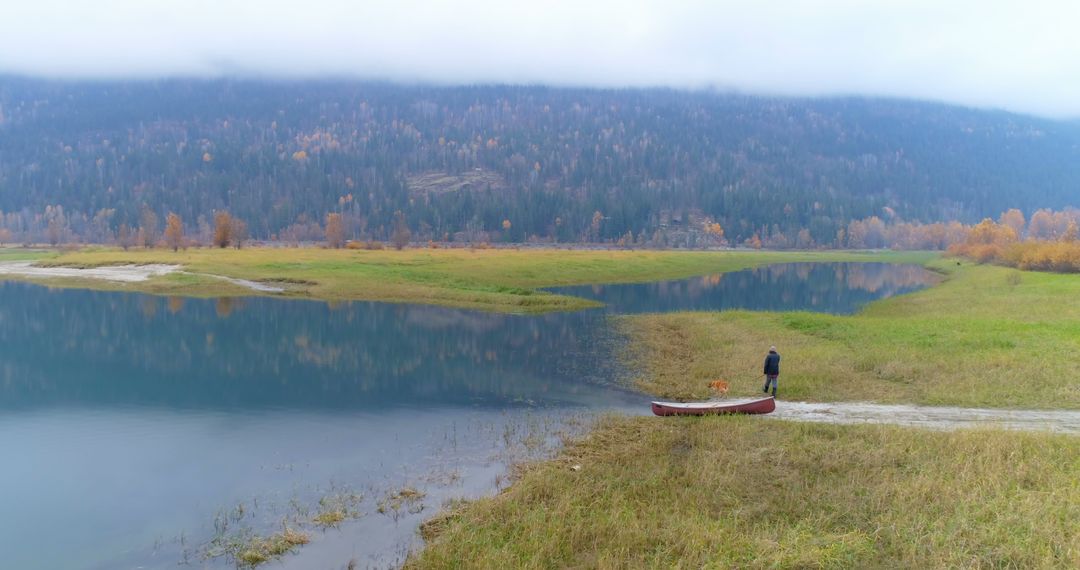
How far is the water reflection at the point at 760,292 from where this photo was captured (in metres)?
74.4

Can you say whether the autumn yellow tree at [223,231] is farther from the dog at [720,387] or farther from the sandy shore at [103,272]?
the dog at [720,387]

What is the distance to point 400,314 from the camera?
63.3 metres

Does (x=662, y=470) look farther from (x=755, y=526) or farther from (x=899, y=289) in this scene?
(x=899, y=289)

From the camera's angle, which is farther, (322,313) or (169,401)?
(322,313)

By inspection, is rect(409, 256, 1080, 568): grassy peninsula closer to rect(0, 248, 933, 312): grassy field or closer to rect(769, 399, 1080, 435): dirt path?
rect(769, 399, 1080, 435): dirt path

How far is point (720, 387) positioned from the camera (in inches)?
1272

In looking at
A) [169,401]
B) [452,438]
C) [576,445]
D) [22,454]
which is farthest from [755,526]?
[169,401]

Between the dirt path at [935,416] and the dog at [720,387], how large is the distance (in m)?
3.03

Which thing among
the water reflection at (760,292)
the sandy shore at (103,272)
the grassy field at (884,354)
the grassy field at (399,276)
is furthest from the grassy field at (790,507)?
the sandy shore at (103,272)

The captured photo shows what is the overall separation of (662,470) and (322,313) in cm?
4864

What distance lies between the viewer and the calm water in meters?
18.4

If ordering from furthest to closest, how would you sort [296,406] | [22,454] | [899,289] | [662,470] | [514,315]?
[899,289]
[514,315]
[296,406]
[22,454]
[662,470]

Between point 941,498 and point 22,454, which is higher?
point 941,498

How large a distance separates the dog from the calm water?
3.51 m
